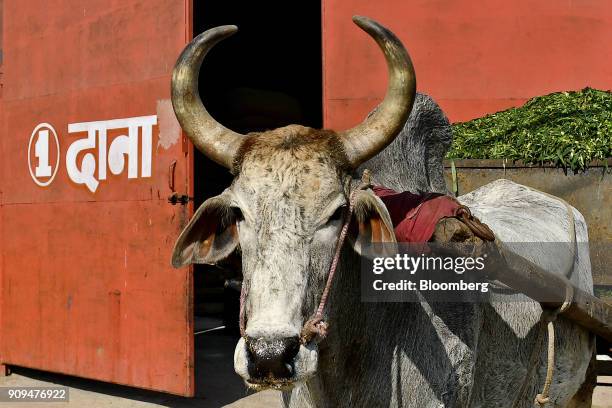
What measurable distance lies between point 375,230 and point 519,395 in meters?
1.42

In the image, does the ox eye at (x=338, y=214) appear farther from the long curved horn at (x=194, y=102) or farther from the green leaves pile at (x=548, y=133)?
the green leaves pile at (x=548, y=133)

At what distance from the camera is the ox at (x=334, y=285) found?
7.41 feet

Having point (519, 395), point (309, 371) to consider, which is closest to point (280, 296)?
point (309, 371)

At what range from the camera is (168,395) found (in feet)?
23.5

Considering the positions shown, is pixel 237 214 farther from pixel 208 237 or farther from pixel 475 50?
pixel 475 50

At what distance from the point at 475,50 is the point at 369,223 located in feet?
15.2

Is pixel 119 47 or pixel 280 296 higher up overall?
pixel 119 47

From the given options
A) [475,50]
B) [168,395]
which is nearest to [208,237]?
[475,50]

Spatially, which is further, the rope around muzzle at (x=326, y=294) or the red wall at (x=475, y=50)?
the red wall at (x=475, y=50)

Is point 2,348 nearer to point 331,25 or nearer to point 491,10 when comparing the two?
point 331,25

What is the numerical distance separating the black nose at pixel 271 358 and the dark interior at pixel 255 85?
907 centimetres

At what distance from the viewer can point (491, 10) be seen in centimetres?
674

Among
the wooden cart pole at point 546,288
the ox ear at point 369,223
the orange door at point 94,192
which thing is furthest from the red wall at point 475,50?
the ox ear at point 369,223

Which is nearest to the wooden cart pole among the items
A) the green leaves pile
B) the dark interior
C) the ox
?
the ox
